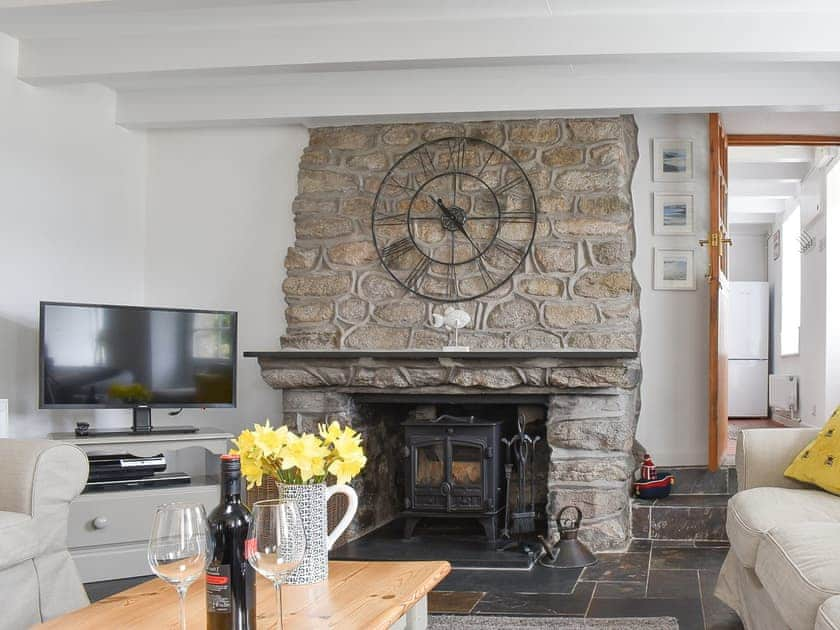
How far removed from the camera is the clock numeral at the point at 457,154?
540cm

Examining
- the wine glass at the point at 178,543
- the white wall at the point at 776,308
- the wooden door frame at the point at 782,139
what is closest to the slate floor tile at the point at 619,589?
the wine glass at the point at 178,543

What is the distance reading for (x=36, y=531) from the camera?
314 cm

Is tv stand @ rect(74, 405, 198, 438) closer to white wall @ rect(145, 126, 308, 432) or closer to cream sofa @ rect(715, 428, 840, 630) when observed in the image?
white wall @ rect(145, 126, 308, 432)

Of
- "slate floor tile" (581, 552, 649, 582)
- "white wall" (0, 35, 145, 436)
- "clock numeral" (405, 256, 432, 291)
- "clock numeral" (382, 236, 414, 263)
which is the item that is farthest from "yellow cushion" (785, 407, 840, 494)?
"white wall" (0, 35, 145, 436)

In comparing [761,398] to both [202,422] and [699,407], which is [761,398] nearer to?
[699,407]

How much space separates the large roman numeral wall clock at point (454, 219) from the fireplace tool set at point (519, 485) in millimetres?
812

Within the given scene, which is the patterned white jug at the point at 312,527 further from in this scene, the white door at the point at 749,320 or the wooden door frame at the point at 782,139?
the white door at the point at 749,320

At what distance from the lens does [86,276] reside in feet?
17.4

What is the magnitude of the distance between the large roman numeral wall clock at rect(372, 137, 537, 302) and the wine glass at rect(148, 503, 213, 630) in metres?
3.73

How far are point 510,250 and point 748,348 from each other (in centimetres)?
730

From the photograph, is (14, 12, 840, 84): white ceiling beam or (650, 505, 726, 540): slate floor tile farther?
(650, 505, 726, 540): slate floor tile

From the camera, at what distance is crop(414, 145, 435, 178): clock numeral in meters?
5.43

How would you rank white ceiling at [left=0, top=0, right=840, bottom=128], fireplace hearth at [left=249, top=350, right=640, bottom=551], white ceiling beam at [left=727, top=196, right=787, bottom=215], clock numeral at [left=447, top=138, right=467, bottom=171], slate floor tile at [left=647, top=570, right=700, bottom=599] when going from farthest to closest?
white ceiling beam at [left=727, top=196, right=787, bottom=215] → clock numeral at [left=447, top=138, right=467, bottom=171] → fireplace hearth at [left=249, top=350, right=640, bottom=551] → white ceiling at [left=0, top=0, right=840, bottom=128] → slate floor tile at [left=647, top=570, right=700, bottom=599]

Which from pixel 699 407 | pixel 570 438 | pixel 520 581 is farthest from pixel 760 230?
pixel 520 581
